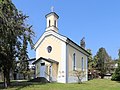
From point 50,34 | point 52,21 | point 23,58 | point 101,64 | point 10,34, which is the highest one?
point 52,21

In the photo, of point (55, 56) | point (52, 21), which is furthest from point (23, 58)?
point (52, 21)

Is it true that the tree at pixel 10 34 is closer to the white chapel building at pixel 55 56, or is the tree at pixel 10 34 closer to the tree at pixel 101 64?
the white chapel building at pixel 55 56

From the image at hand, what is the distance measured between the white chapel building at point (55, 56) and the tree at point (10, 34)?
9364 mm

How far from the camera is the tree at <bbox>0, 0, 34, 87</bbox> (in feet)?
82.2

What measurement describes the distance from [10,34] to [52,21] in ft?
56.6

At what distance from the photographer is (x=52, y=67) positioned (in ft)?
128

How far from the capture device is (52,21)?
43.2 meters

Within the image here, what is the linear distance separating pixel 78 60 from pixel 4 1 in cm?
2310

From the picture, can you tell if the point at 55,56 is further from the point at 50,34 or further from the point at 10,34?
the point at 10,34

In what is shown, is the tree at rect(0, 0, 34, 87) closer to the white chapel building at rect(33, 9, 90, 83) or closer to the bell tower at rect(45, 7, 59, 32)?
the white chapel building at rect(33, 9, 90, 83)

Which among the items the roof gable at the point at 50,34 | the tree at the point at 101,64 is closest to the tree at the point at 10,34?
the roof gable at the point at 50,34

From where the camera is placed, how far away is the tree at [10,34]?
25.1 metres

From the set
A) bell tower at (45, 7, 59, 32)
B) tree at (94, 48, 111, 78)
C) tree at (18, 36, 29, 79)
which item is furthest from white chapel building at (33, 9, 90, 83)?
tree at (94, 48, 111, 78)

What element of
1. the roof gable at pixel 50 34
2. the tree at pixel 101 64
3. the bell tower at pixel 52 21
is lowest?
the tree at pixel 101 64
